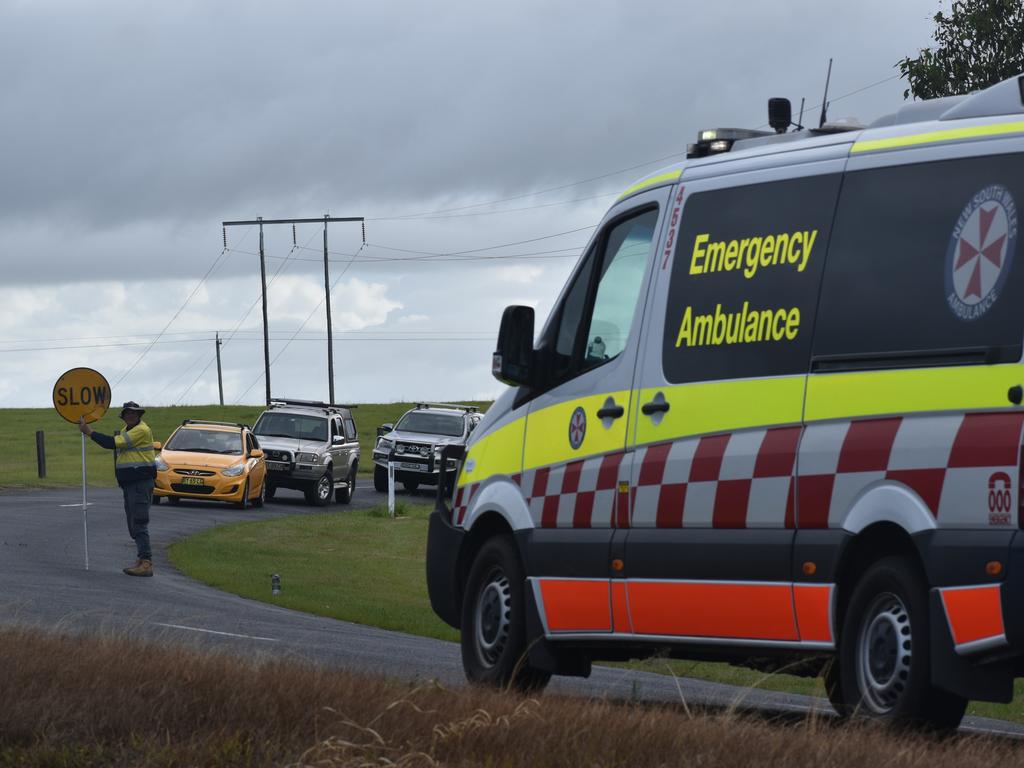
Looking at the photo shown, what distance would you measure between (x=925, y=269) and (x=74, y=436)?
255 feet

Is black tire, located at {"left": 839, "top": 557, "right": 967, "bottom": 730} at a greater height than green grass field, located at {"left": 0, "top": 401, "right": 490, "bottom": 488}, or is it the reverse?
green grass field, located at {"left": 0, "top": 401, "right": 490, "bottom": 488}

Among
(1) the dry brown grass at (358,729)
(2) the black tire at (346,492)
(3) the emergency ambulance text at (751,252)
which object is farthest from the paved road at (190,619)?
(2) the black tire at (346,492)

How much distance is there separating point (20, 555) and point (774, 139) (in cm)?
1818

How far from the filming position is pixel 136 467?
71.4 ft

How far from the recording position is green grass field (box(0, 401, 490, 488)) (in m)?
55.8

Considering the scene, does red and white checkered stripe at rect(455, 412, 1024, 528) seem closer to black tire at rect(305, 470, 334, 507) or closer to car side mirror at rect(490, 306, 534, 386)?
car side mirror at rect(490, 306, 534, 386)

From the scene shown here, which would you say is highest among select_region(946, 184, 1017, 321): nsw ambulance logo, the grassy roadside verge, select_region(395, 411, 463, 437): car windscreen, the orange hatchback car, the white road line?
select_region(946, 184, 1017, 321): nsw ambulance logo

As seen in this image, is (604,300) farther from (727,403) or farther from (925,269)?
(925,269)

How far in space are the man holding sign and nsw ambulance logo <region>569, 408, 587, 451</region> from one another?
12.3 metres

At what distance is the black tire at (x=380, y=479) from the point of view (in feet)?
155

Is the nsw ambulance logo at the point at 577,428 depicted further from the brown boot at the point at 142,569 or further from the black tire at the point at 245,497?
the black tire at the point at 245,497

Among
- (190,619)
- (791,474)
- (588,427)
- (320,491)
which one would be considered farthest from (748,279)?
(320,491)

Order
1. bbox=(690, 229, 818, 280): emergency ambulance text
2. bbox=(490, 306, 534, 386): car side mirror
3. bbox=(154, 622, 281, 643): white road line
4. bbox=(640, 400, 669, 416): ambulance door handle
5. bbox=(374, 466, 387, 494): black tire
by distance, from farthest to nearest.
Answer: bbox=(374, 466, 387, 494): black tire, bbox=(154, 622, 281, 643): white road line, bbox=(490, 306, 534, 386): car side mirror, bbox=(640, 400, 669, 416): ambulance door handle, bbox=(690, 229, 818, 280): emergency ambulance text

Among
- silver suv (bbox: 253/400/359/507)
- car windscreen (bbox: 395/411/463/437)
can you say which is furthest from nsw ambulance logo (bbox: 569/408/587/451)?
car windscreen (bbox: 395/411/463/437)
